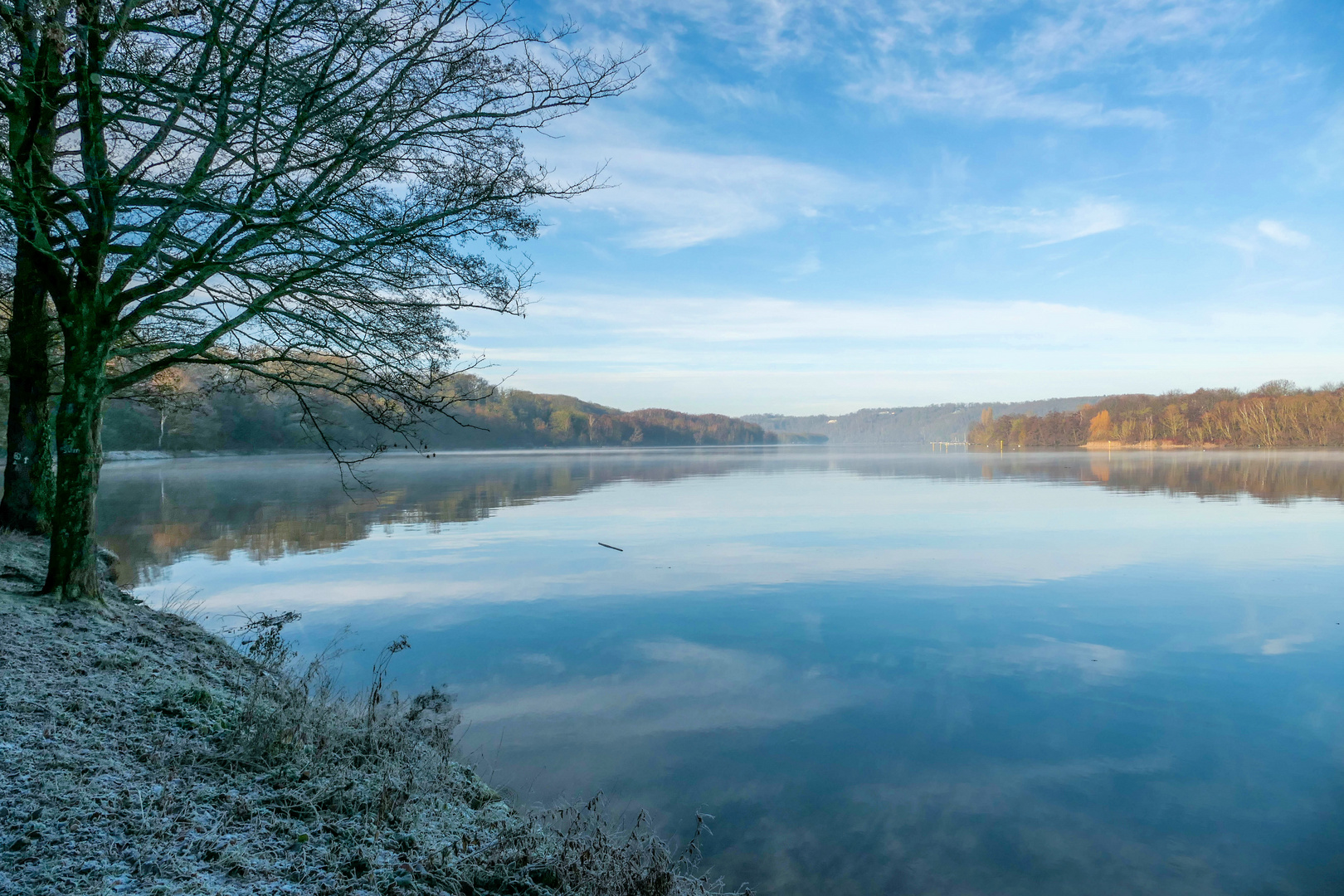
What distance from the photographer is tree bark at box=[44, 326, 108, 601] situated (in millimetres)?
6957

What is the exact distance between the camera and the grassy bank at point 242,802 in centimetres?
333

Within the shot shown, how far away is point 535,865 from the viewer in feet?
12.7

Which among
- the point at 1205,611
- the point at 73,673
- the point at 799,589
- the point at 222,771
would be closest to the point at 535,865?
the point at 222,771

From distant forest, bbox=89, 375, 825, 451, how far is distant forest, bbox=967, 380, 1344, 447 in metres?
89.9

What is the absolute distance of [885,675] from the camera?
8.30 metres

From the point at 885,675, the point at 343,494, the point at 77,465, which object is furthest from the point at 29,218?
the point at 343,494

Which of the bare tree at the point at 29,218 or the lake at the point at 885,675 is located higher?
the bare tree at the point at 29,218

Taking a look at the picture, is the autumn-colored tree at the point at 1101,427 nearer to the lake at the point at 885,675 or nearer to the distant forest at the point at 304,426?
the distant forest at the point at 304,426

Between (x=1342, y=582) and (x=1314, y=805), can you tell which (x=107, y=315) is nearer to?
(x=1314, y=805)

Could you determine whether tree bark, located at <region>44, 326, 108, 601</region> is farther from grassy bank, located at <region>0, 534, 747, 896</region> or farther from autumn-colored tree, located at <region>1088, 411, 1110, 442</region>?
autumn-colored tree, located at <region>1088, 411, 1110, 442</region>

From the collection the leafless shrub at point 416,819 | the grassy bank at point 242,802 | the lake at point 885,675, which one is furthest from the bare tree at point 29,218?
the leafless shrub at point 416,819

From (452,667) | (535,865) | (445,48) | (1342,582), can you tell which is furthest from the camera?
(1342,582)

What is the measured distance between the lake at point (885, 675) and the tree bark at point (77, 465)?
111 inches

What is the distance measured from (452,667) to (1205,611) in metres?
10.4
